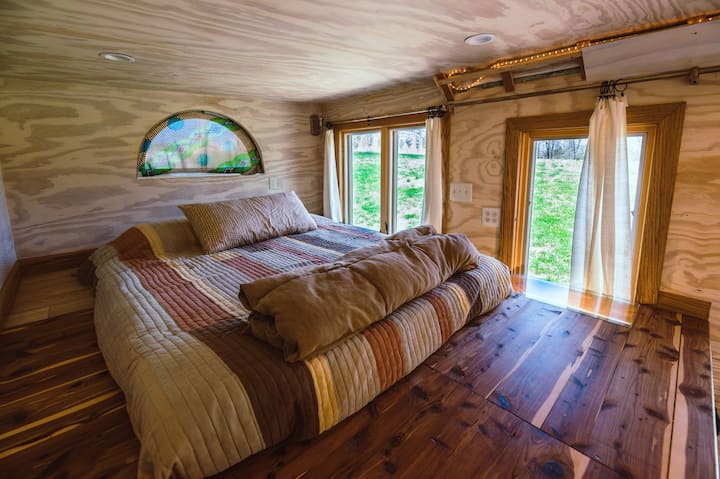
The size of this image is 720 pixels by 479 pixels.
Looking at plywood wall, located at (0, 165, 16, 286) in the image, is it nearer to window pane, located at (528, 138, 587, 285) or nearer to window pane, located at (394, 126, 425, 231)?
window pane, located at (394, 126, 425, 231)

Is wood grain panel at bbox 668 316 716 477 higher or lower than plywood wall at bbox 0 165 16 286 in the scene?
lower

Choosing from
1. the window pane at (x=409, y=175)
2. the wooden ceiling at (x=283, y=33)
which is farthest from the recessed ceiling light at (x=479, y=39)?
the window pane at (x=409, y=175)

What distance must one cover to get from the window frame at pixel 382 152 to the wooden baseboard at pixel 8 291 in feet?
9.28

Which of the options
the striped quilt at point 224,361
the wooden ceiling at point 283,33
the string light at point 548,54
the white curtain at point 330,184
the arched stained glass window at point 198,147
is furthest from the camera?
the white curtain at point 330,184

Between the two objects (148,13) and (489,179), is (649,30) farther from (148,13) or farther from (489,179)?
(148,13)

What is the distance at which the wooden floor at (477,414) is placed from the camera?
3.23ft

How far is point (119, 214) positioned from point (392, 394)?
2.70 m

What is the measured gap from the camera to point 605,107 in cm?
192

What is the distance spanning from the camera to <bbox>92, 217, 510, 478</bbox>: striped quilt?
87 centimetres

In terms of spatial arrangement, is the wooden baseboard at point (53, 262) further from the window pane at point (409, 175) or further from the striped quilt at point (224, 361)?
the window pane at point (409, 175)

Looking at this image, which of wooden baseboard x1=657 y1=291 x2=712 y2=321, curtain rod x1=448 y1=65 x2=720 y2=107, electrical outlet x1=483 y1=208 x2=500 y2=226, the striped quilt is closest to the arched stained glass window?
the striped quilt

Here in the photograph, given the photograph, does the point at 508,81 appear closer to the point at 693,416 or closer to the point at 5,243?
the point at 693,416

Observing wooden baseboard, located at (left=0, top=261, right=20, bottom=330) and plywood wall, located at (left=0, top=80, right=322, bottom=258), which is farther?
plywood wall, located at (left=0, top=80, right=322, bottom=258)

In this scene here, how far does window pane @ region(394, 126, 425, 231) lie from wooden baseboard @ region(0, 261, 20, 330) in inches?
115
